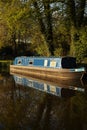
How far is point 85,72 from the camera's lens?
25.6m

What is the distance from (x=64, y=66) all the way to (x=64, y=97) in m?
8.45

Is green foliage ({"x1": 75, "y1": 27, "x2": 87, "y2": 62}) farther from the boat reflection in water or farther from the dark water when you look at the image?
the boat reflection in water

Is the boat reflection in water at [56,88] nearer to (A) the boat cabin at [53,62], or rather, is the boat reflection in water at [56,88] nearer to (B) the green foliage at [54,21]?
(A) the boat cabin at [53,62]

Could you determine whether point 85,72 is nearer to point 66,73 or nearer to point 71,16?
point 66,73

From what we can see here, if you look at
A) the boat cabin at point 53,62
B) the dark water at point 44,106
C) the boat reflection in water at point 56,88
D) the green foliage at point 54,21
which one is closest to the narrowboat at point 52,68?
the boat cabin at point 53,62

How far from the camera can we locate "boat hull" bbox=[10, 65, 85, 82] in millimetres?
25984

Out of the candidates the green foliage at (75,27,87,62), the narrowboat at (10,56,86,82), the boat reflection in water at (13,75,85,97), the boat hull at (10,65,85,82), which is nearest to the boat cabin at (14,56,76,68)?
the narrowboat at (10,56,86,82)

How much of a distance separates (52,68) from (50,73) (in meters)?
0.51

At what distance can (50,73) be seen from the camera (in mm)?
28562

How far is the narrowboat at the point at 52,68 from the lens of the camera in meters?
26.0

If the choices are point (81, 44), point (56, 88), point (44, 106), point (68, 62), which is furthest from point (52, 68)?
point (44, 106)

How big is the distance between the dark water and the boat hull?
2.55 feet

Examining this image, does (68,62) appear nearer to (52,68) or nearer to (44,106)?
(52,68)

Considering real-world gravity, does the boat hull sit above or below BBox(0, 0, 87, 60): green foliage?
below
